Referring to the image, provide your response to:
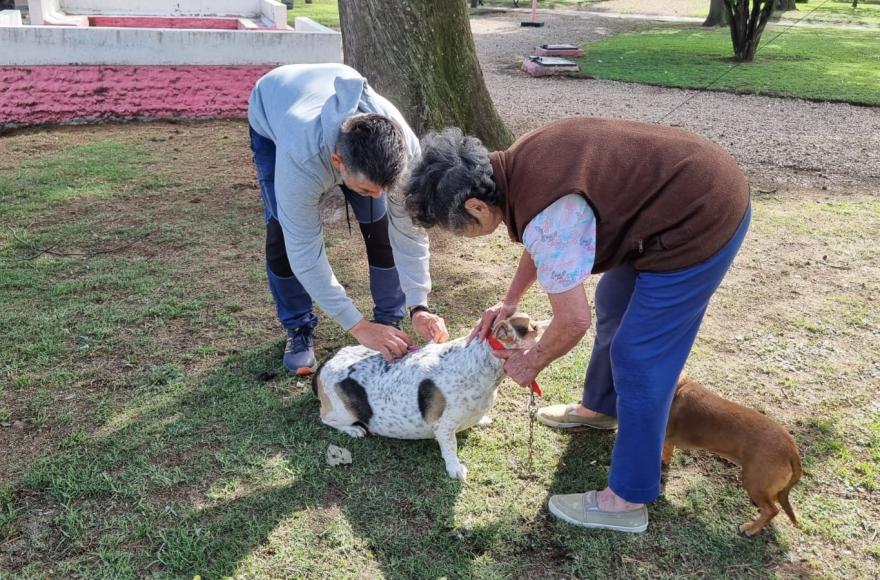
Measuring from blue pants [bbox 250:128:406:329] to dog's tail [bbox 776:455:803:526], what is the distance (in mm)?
2244

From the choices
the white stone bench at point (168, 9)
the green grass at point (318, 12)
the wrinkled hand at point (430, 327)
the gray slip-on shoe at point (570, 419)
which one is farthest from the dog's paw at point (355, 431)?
the green grass at point (318, 12)

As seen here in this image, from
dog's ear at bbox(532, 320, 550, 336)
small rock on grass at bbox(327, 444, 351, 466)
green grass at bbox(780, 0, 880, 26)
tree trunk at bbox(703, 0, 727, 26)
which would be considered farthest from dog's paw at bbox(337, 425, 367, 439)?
green grass at bbox(780, 0, 880, 26)

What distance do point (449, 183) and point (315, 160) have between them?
799mm

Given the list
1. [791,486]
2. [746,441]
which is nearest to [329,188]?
[746,441]

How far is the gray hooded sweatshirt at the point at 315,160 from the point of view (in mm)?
2996

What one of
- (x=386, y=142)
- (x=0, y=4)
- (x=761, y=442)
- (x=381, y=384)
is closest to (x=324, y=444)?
(x=381, y=384)

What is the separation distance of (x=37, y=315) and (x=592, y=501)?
3791 millimetres

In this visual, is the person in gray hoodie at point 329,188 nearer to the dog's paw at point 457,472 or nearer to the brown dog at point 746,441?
the dog's paw at point 457,472

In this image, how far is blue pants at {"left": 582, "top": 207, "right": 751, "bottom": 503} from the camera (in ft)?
8.55

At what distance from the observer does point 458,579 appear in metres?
2.84

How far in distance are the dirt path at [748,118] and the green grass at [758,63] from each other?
73cm

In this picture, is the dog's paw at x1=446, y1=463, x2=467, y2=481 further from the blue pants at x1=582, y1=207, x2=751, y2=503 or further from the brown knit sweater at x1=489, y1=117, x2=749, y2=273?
the brown knit sweater at x1=489, y1=117, x2=749, y2=273

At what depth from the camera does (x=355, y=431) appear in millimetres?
3596

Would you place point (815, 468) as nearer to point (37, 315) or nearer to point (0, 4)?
point (37, 315)
